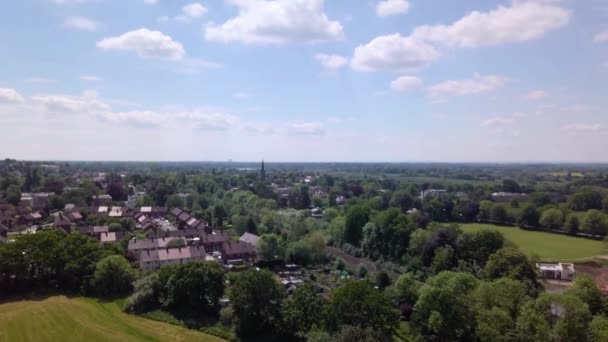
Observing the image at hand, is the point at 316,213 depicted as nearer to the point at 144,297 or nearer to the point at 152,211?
the point at 152,211

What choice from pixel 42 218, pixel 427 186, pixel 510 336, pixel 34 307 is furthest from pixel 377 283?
pixel 427 186

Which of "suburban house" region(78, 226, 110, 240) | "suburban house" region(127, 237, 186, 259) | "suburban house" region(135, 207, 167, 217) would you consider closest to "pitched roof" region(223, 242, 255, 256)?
"suburban house" region(127, 237, 186, 259)

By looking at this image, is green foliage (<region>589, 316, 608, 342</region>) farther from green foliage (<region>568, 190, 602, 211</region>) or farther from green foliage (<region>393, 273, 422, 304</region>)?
green foliage (<region>568, 190, 602, 211</region>)

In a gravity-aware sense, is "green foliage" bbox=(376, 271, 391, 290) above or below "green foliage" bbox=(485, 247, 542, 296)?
below

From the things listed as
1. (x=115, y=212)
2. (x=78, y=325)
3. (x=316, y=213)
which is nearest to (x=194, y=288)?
(x=78, y=325)

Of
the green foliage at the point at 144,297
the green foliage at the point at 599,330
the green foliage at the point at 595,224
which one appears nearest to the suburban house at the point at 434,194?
the green foliage at the point at 595,224

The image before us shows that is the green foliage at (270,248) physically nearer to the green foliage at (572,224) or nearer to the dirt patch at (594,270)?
the dirt patch at (594,270)

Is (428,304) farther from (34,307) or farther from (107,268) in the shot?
(34,307)

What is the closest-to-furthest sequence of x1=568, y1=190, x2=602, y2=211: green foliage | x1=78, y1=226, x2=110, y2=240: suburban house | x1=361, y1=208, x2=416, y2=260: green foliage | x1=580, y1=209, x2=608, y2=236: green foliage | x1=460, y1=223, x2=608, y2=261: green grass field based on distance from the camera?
x1=361, y1=208, x2=416, y2=260: green foliage → x1=460, y1=223, x2=608, y2=261: green grass field → x1=78, y1=226, x2=110, y2=240: suburban house → x1=580, y1=209, x2=608, y2=236: green foliage → x1=568, y1=190, x2=602, y2=211: green foliage
